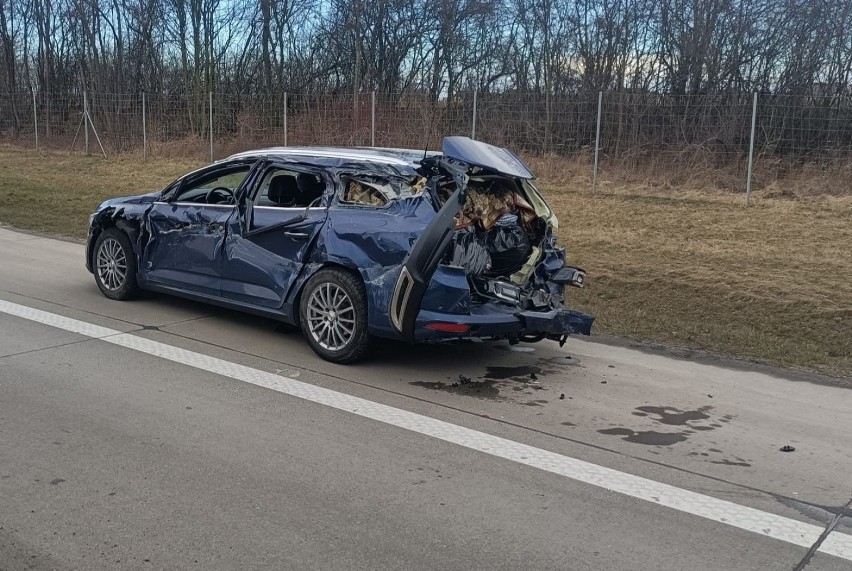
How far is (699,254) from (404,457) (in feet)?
24.5

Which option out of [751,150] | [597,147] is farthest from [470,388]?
[597,147]

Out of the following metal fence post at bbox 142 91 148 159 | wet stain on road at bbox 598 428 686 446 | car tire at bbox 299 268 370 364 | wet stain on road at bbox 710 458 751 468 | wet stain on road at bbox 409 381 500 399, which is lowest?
wet stain on road at bbox 710 458 751 468

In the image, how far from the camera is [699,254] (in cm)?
1122

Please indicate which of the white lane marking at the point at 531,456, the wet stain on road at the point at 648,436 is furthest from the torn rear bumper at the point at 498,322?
the wet stain on road at the point at 648,436

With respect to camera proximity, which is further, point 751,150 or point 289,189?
point 751,150

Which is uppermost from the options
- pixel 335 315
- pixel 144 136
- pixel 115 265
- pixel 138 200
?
pixel 144 136

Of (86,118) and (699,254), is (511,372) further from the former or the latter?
(86,118)

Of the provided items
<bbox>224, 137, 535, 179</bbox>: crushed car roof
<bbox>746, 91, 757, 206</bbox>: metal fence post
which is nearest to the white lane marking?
<bbox>224, 137, 535, 179</bbox>: crushed car roof

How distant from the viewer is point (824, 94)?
17.6 metres

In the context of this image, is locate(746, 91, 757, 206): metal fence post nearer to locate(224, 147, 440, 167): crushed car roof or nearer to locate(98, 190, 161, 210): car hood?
locate(224, 147, 440, 167): crushed car roof

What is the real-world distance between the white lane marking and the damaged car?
0.74 m

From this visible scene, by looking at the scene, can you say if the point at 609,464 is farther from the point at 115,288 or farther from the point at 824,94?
the point at 824,94

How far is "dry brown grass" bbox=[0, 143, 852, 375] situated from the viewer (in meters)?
8.27

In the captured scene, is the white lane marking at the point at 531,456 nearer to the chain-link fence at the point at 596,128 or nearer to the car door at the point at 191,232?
the car door at the point at 191,232
